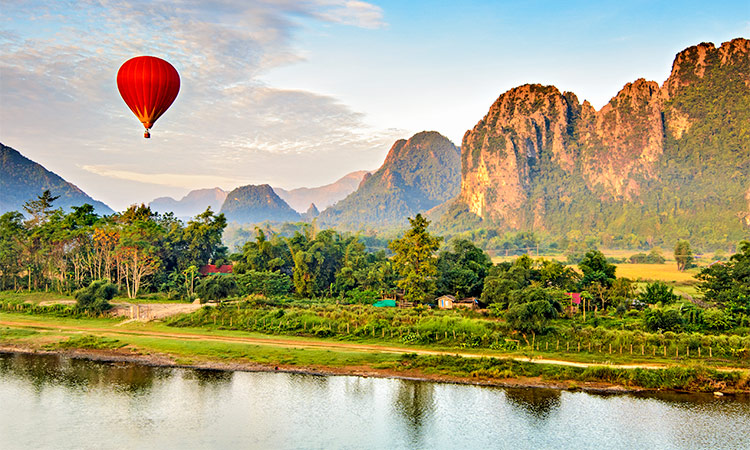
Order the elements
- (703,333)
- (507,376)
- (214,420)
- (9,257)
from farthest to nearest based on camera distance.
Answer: (9,257), (703,333), (507,376), (214,420)

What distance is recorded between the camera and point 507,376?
57.5ft

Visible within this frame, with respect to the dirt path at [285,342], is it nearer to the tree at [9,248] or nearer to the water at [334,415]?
Result: the water at [334,415]

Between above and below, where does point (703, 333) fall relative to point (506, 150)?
below

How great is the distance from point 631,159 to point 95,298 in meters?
88.5

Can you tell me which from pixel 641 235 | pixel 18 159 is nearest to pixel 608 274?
pixel 641 235

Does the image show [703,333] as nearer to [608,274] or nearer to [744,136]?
[608,274]

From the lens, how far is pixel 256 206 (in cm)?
18488

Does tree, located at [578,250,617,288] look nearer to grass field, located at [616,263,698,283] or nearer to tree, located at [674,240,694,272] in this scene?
grass field, located at [616,263,698,283]

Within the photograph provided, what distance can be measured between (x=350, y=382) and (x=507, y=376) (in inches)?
186

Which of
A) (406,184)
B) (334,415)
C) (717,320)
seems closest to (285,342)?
(334,415)

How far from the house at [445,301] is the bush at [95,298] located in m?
15.4

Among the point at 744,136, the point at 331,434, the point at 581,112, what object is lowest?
the point at 331,434

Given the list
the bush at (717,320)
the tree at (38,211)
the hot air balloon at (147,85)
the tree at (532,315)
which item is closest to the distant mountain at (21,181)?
the tree at (38,211)

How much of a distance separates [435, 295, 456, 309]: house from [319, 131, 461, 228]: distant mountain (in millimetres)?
124280
